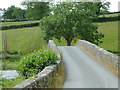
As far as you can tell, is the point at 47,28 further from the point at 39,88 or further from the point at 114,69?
the point at 39,88

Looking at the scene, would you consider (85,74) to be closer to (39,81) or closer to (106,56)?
(106,56)

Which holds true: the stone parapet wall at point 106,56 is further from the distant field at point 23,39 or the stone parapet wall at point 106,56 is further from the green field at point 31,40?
the distant field at point 23,39

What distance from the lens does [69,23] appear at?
29.4m

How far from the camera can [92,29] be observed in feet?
101

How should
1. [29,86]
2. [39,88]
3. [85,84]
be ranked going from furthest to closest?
[85,84]
[39,88]
[29,86]

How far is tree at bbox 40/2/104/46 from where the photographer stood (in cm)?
2934

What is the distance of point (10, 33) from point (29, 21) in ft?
19.4

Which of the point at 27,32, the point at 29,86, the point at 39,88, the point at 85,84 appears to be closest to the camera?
the point at 29,86

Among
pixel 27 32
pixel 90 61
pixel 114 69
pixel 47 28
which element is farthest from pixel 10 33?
pixel 114 69

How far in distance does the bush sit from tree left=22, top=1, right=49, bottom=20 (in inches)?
1276

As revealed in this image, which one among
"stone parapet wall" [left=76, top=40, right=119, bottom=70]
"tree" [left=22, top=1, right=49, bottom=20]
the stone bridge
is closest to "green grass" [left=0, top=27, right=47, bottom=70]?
"tree" [left=22, top=1, right=49, bottom=20]

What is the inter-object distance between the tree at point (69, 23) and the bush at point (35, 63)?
18574 millimetres

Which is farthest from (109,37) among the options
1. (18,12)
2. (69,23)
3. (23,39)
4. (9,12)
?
(9,12)

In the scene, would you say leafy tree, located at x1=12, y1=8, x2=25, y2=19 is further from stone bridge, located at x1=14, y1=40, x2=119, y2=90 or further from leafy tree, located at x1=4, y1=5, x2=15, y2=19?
stone bridge, located at x1=14, y1=40, x2=119, y2=90
